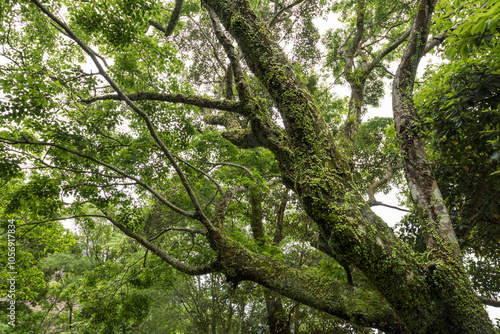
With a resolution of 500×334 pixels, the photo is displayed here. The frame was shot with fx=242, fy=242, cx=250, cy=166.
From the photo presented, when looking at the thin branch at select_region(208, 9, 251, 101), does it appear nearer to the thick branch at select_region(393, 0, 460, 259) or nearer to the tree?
the tree

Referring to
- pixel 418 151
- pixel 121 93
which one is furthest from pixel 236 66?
pixel 418 151

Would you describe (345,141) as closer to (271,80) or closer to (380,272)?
(271,80)

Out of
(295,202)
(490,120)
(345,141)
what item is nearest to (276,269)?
(345,141)

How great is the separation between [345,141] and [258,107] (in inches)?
56.1

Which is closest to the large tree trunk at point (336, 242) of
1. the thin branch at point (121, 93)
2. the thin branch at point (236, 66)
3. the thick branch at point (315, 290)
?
the thick branch at point (315, 290)

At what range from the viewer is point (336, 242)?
185 centimetres

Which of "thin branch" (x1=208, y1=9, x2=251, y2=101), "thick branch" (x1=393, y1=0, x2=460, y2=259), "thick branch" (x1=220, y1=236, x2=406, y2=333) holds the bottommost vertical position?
"thick branch" (x1=220, y1=236, x2=406, y2=333)

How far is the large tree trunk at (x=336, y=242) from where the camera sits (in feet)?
5.28

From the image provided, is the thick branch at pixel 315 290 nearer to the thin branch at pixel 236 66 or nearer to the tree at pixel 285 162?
the tree at pixel 285 162

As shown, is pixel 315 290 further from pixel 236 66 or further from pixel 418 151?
pixel 236 66

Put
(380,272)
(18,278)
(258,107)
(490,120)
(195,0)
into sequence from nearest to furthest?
(380,272) < (490,120) < (258,107) < (18,278) < (195,0)

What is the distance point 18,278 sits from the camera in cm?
586

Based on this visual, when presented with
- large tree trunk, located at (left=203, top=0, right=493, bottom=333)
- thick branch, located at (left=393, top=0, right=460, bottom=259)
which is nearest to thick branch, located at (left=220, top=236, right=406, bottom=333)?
large tree trunk, located at (left=203, top=0, right=493, bottom=333)

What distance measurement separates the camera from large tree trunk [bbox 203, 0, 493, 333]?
5.28 ft
